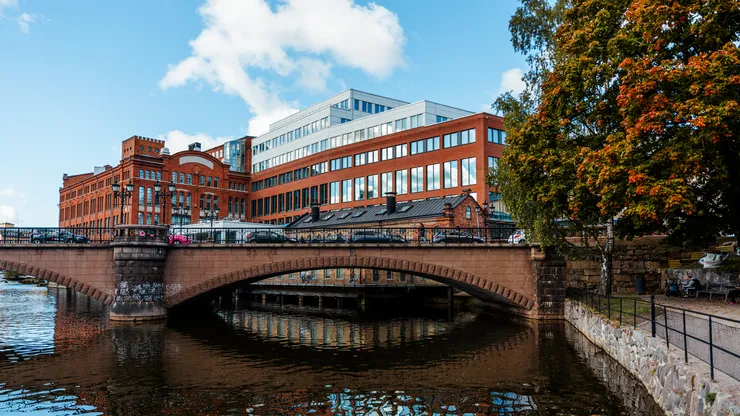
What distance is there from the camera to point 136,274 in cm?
3256

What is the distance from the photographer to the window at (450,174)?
6788 cm

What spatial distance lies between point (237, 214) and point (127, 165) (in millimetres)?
20326

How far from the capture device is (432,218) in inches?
1943

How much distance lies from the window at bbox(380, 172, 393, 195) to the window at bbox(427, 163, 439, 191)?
6.38 meters

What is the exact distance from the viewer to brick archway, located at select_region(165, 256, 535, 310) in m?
32.9

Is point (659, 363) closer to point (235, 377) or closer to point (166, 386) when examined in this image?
point (235, 377)

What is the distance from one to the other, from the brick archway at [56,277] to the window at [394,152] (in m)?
47.6

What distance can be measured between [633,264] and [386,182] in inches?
1734

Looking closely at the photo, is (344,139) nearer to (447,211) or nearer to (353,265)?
(447,211)

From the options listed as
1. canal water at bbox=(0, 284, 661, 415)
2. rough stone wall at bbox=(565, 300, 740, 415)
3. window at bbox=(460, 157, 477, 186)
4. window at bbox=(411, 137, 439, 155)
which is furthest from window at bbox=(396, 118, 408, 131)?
rough stone wall at bbox=(565, 300, 740, 415)

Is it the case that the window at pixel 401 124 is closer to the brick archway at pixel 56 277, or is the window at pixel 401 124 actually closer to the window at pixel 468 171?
the window at pixel 468 171

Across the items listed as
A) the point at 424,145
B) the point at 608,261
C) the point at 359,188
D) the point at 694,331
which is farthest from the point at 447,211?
the point at 694,331

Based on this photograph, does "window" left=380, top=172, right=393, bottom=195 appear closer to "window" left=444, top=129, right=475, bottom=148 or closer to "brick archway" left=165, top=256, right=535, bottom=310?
"window" left=444, top=129, right=475, bottom=148

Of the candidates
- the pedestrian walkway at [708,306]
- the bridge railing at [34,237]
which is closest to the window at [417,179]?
the bridge railing at [34,237]
